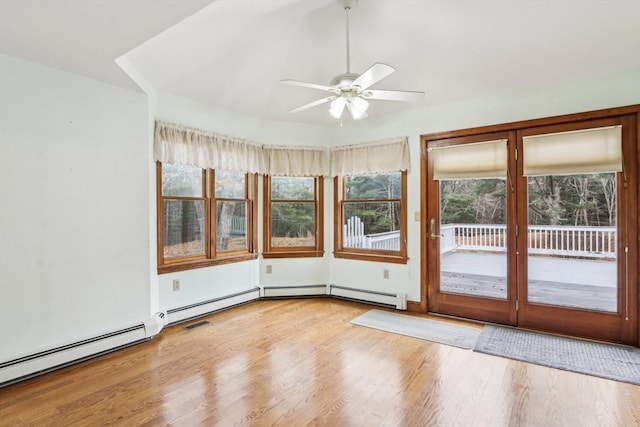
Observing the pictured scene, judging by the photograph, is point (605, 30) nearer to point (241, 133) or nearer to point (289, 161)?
point (289, 161)

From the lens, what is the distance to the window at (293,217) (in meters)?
4.79

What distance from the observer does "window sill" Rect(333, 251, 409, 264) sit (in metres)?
4.38

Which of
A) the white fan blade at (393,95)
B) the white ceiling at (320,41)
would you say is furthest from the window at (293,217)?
the white fan blade at (393,95)

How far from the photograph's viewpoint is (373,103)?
13.7 feet

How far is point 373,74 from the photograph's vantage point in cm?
233

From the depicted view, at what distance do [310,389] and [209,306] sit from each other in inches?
83.3

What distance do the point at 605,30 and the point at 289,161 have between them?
135 inches

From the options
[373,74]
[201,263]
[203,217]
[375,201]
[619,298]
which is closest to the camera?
[373,74]

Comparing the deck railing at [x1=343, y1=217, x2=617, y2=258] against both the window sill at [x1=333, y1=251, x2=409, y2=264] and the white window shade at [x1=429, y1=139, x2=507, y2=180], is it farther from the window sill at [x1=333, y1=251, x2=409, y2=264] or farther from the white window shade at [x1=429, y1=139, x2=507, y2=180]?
the white window shade at [x1=429, y1=139, x2=507, y2=180]

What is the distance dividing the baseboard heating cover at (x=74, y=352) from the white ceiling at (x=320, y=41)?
88.8 inches

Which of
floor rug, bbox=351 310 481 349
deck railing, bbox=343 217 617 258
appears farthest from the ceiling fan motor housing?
floor rug, bbox=351 310 481 349

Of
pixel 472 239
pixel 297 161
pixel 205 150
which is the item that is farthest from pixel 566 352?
pixel 205 150

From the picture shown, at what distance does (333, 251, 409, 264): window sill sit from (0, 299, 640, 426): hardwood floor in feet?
4.07

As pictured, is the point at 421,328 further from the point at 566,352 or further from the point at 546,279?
the point at 546,279
